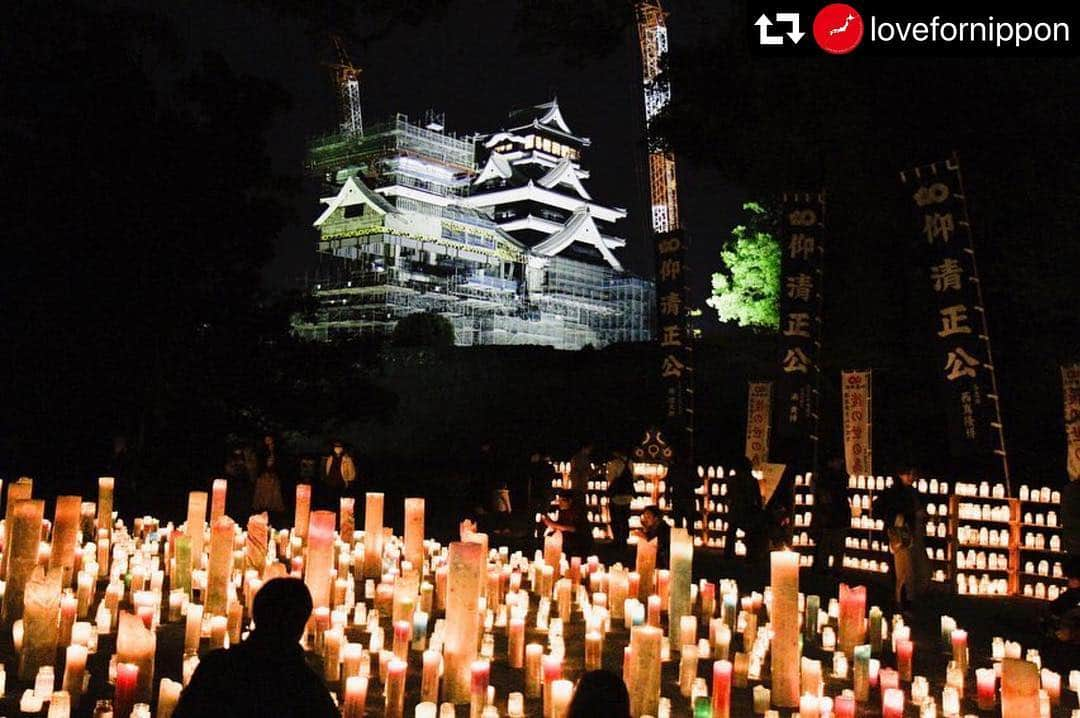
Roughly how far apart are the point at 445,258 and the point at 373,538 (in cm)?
3573

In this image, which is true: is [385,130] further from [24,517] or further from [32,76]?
[24,517]

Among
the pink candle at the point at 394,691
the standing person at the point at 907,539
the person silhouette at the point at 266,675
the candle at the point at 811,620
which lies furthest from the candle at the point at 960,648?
the person silhouette at the point at 266,675

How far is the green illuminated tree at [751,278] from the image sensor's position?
2683cm

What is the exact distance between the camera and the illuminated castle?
130 feet

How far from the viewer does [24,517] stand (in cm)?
612

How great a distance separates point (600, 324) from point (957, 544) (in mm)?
37639

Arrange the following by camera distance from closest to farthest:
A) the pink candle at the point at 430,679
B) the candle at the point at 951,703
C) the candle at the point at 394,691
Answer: the candle at the point at 394,691
the pink candle at the point at 430,679
the candle at the point at 951,703

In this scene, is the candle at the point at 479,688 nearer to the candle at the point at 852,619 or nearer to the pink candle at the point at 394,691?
the pink candle at the point at 394,691

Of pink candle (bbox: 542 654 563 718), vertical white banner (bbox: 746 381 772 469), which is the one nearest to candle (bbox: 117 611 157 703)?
pink candle (bbox: 542 654 563 718)

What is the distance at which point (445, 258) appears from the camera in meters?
43.2

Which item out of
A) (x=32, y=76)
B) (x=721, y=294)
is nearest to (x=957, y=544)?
(x=32, y=76)

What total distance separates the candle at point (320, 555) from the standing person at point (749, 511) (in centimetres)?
550

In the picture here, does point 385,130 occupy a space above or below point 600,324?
above

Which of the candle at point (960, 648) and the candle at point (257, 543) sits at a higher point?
the candle at point (257, 543)
